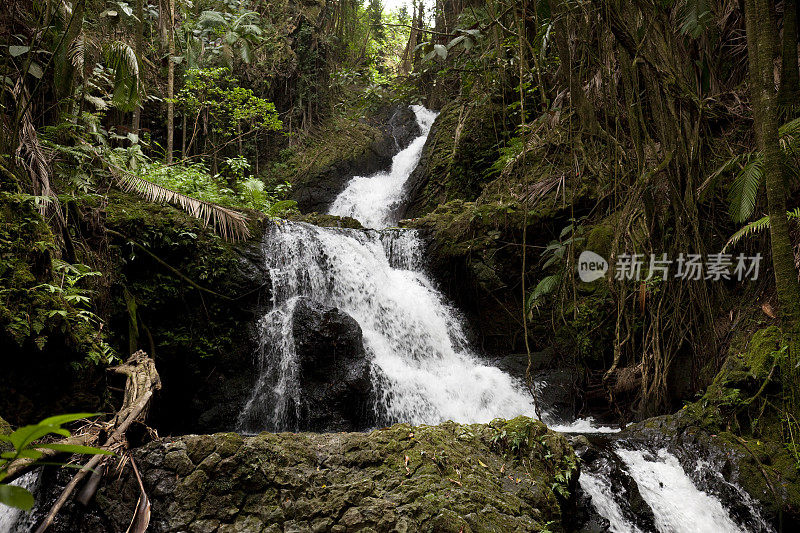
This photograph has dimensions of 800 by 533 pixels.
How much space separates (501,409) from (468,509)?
3.99 metres

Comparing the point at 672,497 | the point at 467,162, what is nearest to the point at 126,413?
the point at 672,497

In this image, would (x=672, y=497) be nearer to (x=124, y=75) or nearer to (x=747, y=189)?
(x=747, y=189)

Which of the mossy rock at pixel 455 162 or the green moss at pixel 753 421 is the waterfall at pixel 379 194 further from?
the green moss at pixel 753 421

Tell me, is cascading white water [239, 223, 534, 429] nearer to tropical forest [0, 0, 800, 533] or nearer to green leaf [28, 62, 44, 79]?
tropical forest [0, 0, 800, 533]

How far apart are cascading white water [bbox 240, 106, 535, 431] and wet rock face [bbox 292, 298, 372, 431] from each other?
0.56 ft

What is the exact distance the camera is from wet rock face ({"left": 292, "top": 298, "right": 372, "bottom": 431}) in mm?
5758

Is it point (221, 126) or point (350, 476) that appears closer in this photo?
point (350, 476)

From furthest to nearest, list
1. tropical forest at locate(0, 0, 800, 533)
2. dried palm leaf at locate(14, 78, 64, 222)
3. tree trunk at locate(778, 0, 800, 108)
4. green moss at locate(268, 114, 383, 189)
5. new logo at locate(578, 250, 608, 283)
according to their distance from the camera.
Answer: green moss at locate(268, 114, 383, 189), new logo at locate(578, 250, 608, 283), tree trunk at locate(778, 0, 800, 108), dried palm leaf at locate(14, 78, 64, 222), tropical forest at locate(0, 0, 800, 533)

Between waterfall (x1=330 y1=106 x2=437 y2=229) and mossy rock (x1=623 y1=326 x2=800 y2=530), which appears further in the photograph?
waterfall (x1=330 y1=106 x2=437 y2=229)

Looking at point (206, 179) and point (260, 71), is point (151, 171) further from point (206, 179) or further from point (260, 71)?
point (260, 71)

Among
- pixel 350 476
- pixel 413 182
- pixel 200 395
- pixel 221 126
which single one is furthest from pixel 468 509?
pixel 221 126

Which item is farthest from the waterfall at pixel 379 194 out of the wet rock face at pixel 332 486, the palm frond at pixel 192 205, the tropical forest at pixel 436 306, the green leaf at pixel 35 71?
the wet rock face at pixel 332 486

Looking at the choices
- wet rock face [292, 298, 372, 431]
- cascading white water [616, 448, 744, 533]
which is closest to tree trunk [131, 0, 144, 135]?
wet rock face [292, 298, 372, 431]

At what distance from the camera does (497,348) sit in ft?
24.4
